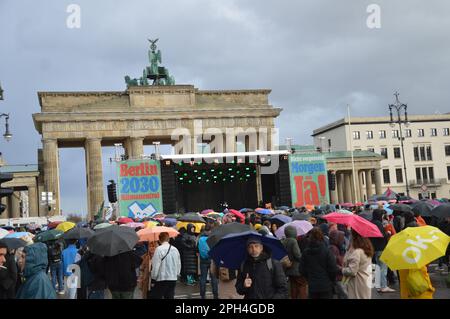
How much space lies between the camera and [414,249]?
7.61 metres

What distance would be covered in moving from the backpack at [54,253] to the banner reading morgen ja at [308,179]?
2836cm

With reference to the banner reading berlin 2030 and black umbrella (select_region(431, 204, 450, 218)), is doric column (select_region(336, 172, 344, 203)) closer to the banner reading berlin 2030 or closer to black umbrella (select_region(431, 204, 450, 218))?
the banner reading berlin 2030

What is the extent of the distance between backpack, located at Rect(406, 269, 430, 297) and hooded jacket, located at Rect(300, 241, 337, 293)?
1027 mm

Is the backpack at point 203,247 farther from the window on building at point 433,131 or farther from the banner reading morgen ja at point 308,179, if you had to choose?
the window on building at point 433,131

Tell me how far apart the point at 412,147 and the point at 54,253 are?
83.2 m

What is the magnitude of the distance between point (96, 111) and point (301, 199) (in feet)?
88.7

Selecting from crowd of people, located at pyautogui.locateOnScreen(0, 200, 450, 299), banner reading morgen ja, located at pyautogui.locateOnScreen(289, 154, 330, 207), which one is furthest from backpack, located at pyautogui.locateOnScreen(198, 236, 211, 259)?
banner reading morgen ja, located at pyautogui.locateOnScreen(289, 154, 330, 207)

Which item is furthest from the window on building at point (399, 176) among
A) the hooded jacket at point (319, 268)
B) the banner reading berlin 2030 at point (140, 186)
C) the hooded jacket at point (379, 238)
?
the hooded jacket at point (319, 268)

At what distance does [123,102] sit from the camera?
63.0 meters

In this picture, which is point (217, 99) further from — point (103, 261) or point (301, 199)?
point (103, 261)

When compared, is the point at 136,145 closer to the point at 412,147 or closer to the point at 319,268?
Result: the point at 412,147

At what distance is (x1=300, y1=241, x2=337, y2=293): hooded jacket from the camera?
27.3 ft
